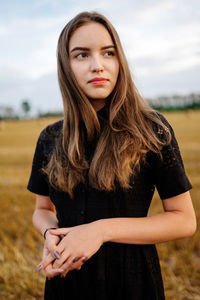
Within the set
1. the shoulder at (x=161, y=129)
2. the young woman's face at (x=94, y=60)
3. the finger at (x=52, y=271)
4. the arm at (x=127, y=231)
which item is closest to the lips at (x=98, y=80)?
the young woman's face at (x=94, y=60)

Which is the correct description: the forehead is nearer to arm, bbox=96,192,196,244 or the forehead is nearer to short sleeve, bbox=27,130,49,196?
short sleeve, bbox=27,130,49,196

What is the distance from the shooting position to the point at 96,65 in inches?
54.7

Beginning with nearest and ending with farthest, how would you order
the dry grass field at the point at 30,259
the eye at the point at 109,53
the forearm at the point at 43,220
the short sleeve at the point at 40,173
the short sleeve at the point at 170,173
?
the short sleeve at the point at 170,173 → the eye at the point at 109,53 → the forearm at the point at 43,220 → the short sleeve at the point at 40,173 → the dry grass field at the point at 30,259

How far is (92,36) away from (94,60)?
0.12m

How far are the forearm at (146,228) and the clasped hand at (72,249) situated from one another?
0.20ft

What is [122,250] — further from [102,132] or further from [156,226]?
[102,132]

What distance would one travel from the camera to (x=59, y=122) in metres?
1.77

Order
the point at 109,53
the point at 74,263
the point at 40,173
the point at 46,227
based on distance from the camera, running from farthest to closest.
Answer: the point at 40,173 < the point at 46,227 < the point at 109,53 < the point at 74,263

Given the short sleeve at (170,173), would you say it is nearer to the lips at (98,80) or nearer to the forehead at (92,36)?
the lips at (98,80)

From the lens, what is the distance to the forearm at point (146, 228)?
1.30 meters

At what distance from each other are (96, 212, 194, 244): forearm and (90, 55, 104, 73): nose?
0.68 meters

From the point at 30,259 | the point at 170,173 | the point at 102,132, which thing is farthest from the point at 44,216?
the point at 30,259

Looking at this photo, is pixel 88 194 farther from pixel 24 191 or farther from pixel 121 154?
pixel 24 191

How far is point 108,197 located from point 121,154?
0.21 meters
